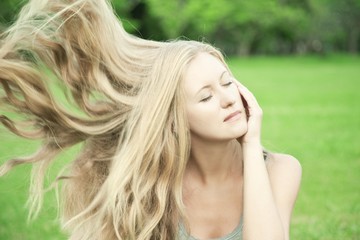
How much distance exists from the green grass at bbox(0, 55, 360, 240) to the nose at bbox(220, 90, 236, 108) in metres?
1.36

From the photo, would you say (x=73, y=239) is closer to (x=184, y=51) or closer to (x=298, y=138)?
(x=184, y=51)

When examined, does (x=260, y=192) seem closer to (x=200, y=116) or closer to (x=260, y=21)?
(x=200, y=116)

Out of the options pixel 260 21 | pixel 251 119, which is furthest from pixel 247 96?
pixel 260 21

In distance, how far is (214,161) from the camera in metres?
3.54

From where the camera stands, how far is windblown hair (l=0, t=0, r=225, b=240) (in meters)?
3.36

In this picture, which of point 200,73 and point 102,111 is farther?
point 102,111

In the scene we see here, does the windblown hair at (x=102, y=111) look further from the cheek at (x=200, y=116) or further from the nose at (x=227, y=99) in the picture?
the nose at (x=227, y=99)

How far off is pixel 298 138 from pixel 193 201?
8.09 m

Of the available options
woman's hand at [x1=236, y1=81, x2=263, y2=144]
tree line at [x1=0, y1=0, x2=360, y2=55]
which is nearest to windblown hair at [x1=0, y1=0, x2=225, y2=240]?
woman's hand at [x1=236, y1=81, x2=263, y2=144]

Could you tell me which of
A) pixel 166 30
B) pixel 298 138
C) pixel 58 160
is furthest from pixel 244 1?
pixel 58 160

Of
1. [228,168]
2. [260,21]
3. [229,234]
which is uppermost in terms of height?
[228,168]

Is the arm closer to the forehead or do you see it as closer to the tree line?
the forehead

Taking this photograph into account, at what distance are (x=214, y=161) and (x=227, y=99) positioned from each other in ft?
1.68

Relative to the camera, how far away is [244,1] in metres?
60.7
